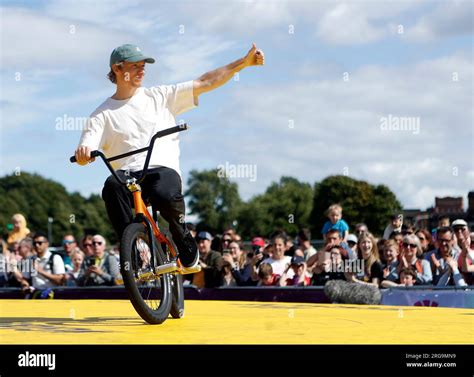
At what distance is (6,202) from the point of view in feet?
381

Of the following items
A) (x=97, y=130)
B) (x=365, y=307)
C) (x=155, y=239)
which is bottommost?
(x=365, y=307)

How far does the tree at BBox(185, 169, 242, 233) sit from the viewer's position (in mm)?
136625

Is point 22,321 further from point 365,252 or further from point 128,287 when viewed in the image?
point 365,252

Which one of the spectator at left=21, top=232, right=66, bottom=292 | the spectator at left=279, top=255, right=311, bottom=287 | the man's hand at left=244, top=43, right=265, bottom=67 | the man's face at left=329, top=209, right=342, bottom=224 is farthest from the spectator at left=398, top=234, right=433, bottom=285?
the spectator at left=21, top=232, right=66, bottom=292

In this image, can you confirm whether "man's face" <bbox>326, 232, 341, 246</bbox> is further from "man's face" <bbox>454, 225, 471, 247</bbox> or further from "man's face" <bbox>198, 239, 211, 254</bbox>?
"man's face" <bbox>198, 239, 211, 254</bbox>

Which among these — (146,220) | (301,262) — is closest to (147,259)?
(146,220)

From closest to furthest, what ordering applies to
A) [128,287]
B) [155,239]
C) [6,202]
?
1. [128,287]
2. [155,239]
3. [6,202]

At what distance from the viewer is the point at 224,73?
25.3ft

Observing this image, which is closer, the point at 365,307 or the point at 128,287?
the point at 128,287

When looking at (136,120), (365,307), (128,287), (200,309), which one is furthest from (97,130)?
(365,307)

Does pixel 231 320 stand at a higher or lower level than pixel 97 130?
lower

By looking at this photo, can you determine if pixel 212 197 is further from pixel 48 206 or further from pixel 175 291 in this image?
pixel 175 291

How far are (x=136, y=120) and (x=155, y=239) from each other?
3.38 feet
